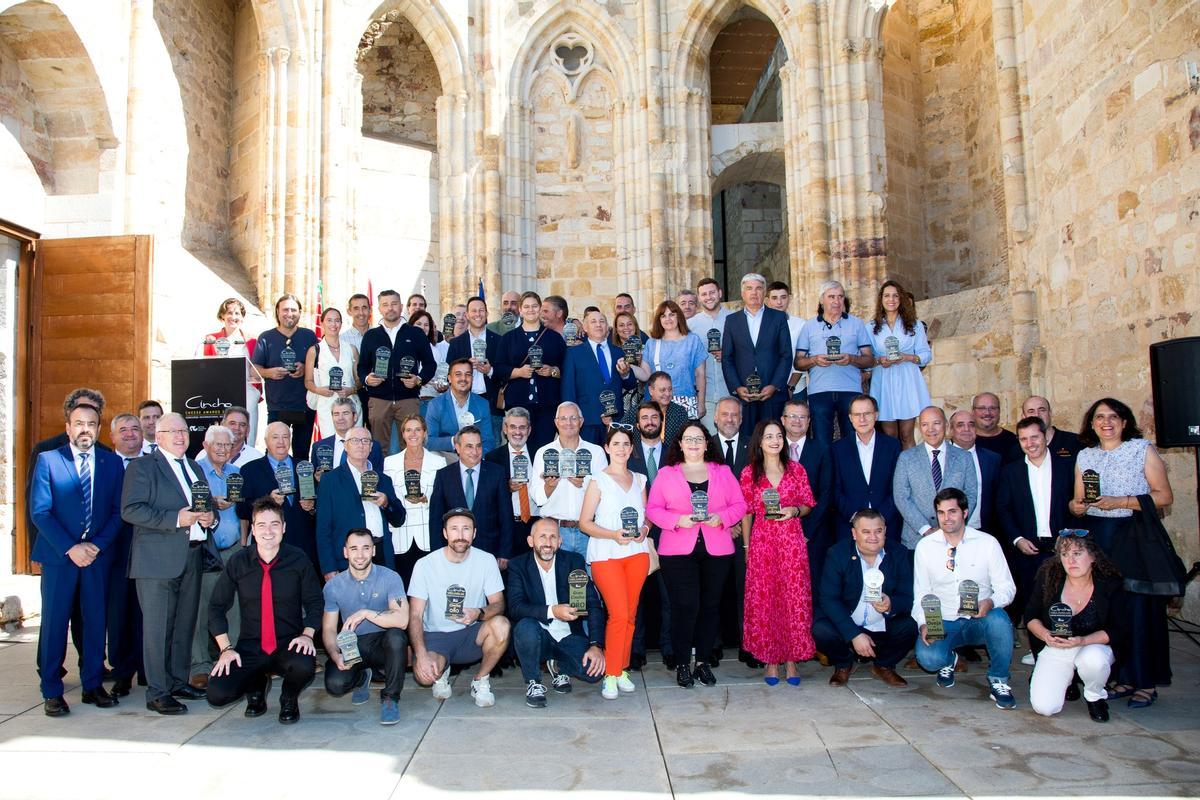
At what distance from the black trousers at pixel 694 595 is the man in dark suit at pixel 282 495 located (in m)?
2.40

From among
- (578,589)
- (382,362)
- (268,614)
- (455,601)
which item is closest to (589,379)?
(382,362)

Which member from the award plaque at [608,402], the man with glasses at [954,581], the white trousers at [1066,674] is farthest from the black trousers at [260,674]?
the white trousers at [1066,674]

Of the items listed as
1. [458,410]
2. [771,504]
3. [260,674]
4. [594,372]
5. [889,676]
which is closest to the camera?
[260,674]

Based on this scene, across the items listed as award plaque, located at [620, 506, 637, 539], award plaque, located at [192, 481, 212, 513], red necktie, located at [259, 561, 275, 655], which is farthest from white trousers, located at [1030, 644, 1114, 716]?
award plaque, located at [192, 481, 212, 513]

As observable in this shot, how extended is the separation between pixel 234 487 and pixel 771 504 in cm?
331

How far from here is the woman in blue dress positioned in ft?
24.1

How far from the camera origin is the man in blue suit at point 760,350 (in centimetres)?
730

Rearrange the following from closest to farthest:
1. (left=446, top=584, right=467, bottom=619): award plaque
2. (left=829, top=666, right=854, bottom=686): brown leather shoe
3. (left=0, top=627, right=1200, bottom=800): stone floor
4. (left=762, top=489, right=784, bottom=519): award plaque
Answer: (left=0, top=627, right=1200, bottom=800): stone floor, (left=446, top=584, right=467, bottom=619): award plaque, (left=762, top=489, right=784, bottom=519): award plaque, (left=829, top=666, right=854, bottom=686): brown leather shoe

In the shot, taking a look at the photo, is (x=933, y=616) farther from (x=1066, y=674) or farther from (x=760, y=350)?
(x=760, y=350)

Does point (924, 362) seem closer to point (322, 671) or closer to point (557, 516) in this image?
point (557, 516)

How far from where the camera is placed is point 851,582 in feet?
18.9

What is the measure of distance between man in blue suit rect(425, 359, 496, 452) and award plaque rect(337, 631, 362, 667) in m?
2.12

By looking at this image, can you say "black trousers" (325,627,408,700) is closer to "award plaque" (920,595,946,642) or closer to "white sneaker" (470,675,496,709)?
"white sneaker" (470,675,496,709)

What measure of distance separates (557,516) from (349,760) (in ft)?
7.06
